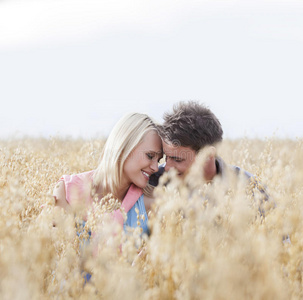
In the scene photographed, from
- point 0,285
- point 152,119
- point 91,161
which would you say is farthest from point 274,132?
point 0,285

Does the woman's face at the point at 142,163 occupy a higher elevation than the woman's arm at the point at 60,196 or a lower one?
higher

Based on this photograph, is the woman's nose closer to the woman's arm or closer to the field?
the woman's arm

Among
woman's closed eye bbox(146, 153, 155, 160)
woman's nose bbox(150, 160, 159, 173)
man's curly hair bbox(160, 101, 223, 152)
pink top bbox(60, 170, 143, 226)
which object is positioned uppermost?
man's curly hair bbox(160, 101, 223, 152)

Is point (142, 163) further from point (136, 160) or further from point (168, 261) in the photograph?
point (168, 261)

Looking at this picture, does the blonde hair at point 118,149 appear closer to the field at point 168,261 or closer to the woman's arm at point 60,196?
the woman's arm at point 60,196

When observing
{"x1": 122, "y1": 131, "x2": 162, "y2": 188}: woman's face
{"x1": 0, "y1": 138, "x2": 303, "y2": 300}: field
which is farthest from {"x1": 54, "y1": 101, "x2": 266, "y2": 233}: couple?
{"x1": 0, "y1": 138, "x2": 303, "y2": 300}: field

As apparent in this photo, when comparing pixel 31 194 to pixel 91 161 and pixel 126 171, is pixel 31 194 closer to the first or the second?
pixel 126 171

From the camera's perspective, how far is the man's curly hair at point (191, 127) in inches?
119

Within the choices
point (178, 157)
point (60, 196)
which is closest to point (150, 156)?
point (178, 157)

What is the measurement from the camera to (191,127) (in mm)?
3184

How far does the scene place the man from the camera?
2.97 m

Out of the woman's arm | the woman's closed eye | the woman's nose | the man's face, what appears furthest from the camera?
the man's face

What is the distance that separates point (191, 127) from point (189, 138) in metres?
0.12

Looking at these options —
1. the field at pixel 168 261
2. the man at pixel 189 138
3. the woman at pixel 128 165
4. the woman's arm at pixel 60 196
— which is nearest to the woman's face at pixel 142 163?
the woman at pixel 128 165
